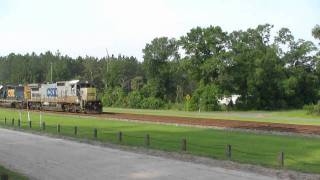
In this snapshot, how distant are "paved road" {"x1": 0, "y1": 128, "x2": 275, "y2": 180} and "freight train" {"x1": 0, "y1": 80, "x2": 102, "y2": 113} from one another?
107ft

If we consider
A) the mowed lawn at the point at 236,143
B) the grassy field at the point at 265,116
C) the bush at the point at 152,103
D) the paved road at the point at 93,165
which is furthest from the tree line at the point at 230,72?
the paved road at the point at 93,165

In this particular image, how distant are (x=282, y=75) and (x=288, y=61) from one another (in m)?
7.04

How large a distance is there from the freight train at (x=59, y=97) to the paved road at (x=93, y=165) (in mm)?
32763

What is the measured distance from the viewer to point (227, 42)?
84.2 m

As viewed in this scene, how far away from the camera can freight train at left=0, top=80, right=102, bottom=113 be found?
200 feet

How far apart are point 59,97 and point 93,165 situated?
46676mm

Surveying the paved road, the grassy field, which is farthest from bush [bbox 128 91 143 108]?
the paved road

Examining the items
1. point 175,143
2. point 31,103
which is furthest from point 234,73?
point 175,143

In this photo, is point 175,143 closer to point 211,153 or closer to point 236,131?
point 211,153

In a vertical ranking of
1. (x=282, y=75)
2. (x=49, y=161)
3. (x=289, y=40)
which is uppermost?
(x=289, y=40)

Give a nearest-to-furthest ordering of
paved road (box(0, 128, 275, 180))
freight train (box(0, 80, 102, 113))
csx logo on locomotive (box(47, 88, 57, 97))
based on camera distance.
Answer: paved road (box(0, 128, 275, 180)) → freight train (box(0, 80, 102, 113)) → csx logo on locomotive (box(47, 88, 57, 97))

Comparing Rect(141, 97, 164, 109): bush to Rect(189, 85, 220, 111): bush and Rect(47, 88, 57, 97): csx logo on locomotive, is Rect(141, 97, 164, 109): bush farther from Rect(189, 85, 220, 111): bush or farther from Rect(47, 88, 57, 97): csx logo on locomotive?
Rect(47, 88, 57, 97): csx logo on locomotive

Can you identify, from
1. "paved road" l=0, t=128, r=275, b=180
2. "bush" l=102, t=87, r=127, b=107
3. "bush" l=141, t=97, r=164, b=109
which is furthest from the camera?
"bush" l=102, t=87, r=127, b=107

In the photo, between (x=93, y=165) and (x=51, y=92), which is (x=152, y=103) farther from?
(x=93, y=165)
